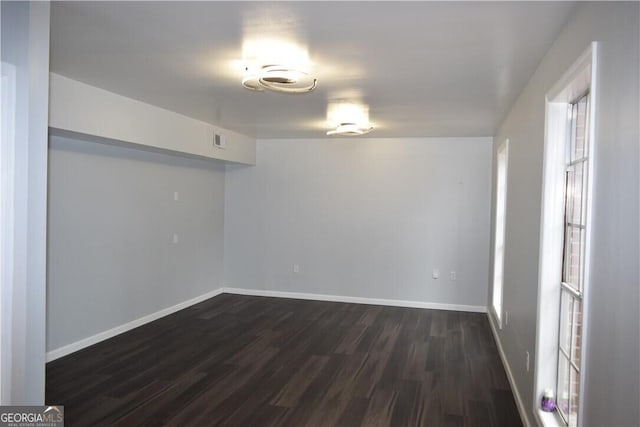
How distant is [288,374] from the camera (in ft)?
13.5

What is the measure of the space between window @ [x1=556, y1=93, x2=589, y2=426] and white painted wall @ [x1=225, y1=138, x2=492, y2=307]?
3.89m

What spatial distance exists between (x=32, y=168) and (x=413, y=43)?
1955mm

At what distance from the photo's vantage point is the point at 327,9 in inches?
87.0

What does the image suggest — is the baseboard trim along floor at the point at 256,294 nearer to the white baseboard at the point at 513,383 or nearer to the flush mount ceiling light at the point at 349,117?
the white baseboard at the point at 513,383

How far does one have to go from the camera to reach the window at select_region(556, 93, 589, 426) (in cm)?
247

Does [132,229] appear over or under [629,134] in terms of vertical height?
under

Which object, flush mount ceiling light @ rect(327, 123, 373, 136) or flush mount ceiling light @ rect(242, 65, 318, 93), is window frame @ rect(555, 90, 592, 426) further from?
flush mount ceiling light @ rect(327, 123, 373, 136)

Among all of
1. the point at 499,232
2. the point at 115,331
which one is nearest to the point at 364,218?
the point at 499,232

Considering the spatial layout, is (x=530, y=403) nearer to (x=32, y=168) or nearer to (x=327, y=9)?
(x=327, y=9)

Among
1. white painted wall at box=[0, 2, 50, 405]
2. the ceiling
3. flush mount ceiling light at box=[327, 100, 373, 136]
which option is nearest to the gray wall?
the ceiling

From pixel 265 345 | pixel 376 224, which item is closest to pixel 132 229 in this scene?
pixel 265 345

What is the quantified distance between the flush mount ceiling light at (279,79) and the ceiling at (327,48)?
0.11 metres

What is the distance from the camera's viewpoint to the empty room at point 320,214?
2.02m

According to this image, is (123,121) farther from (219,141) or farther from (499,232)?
(499,232)
